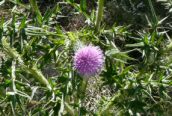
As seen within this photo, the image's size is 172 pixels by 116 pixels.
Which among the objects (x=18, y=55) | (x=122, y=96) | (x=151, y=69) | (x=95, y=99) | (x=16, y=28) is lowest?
(x=95, y=99)

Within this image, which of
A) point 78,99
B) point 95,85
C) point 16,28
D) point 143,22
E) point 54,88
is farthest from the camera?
point 143,22

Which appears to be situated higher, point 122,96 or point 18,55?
point 18,55

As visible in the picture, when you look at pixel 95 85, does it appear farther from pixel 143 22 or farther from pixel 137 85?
pixel 137 85

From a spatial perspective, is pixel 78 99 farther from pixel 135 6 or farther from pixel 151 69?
pixel 135 6

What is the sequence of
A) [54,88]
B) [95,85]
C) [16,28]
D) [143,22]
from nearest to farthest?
[16,28] < [54,88] < [95,85] < [143,22]

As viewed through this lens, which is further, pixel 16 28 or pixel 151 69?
pixel 151 69

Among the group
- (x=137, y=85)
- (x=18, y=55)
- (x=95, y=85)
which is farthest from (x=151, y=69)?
(x=95, y=85)

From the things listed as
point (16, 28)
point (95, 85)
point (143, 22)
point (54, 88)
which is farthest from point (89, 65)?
point (143, 22)
